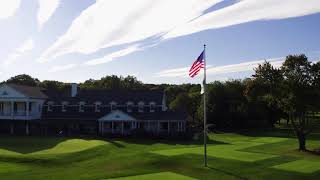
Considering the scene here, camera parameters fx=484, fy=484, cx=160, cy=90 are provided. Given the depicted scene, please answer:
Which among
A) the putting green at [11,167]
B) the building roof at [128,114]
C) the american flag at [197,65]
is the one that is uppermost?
the american flag at [197,65]

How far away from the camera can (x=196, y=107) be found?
107 meters

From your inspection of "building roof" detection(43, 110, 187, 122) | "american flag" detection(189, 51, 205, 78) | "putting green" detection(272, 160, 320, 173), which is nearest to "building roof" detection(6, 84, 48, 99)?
"building roof" detection(43, 110, 187, 122)

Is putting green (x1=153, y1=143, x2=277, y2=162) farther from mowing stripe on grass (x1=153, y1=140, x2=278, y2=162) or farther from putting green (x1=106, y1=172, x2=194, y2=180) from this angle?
putting green (x1=106, y1=172, x2=194, y2=180)

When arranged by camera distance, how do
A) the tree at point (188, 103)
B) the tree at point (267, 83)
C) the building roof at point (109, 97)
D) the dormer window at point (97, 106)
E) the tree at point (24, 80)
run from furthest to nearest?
the tree at point (24, 80) < the tree at point (188, 103) < the dormer window at point (97, 106) < the building roof at point (109, 97) < the tree at point (267, 83)

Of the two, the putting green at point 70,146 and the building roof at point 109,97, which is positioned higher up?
the building roof at point 109,97

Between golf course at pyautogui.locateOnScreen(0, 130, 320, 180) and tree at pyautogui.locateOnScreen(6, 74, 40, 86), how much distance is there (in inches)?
3288

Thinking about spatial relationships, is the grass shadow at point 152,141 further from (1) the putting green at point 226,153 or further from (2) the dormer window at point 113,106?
(2) the dormer window at point 113,106

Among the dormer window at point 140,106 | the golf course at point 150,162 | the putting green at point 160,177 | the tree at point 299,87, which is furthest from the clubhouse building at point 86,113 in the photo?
the putting green at point 160,177

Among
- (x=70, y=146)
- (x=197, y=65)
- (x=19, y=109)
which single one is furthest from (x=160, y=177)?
(x=19, y=109)

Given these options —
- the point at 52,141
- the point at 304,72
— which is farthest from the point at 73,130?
the point at 304,72

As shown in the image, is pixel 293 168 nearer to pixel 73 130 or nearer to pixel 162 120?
pixel 162 120

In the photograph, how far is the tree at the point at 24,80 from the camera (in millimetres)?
141250

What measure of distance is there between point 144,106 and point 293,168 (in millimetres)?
39892

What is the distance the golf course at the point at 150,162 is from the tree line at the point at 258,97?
546cm
